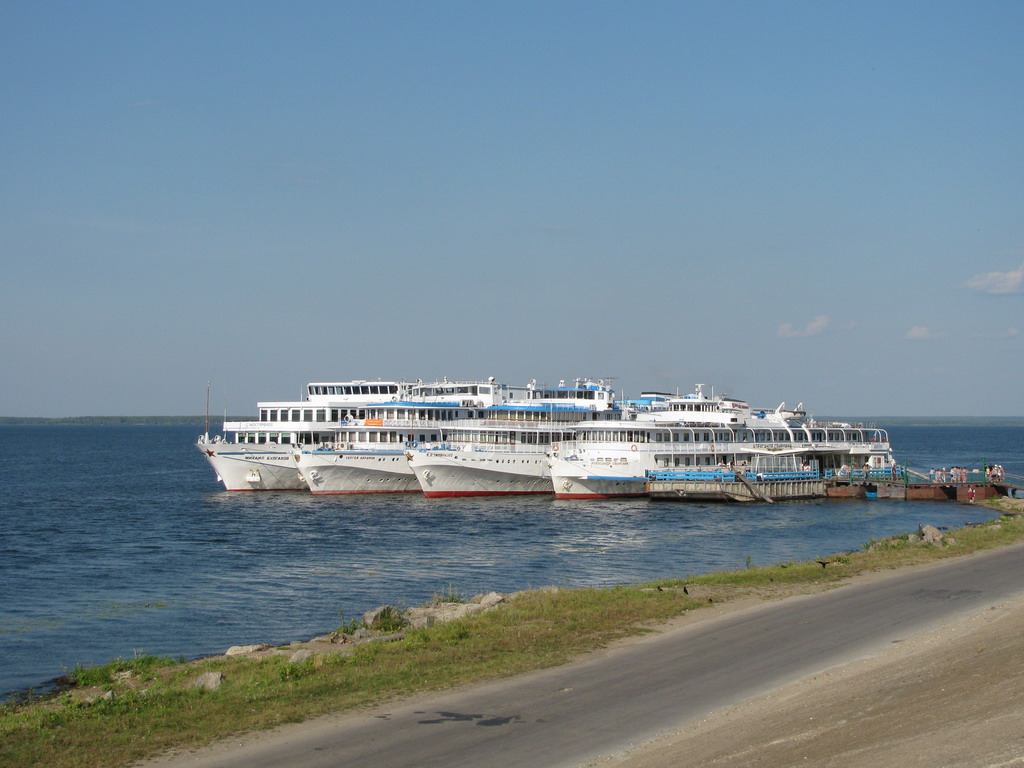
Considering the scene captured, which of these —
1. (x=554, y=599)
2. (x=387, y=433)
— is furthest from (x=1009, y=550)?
(x=387, y=433)

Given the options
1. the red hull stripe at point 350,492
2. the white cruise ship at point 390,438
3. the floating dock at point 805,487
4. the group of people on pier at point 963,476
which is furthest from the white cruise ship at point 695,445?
the red hull stripe at point 350,492

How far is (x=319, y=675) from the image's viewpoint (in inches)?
800

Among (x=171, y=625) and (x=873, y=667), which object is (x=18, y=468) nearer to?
(x=171, y=625)

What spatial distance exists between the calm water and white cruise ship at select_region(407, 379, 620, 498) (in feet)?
9.88

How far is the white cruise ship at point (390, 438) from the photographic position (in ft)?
263

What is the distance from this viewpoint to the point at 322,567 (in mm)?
46094

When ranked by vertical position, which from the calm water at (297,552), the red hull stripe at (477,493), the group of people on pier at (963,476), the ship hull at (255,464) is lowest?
the calm water at (297,552)

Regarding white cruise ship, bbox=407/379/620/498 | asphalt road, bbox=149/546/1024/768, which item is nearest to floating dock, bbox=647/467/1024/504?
white cruise ship, bbox=407/379/620/498

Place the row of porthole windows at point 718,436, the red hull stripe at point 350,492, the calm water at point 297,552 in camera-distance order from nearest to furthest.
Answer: the calm water at point 297,552
the row of porthole windows at point 718,436
the red hull stripe at point 350,492

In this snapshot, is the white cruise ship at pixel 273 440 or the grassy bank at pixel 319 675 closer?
the grassy bank at pixel 319 675

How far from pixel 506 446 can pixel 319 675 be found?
6016 centimetres

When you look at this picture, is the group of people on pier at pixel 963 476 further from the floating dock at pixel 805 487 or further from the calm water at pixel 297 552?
the calm water at pixel 297 552

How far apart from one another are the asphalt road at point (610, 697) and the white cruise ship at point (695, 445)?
47.4 m

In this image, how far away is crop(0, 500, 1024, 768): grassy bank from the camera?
1648 centimetres
